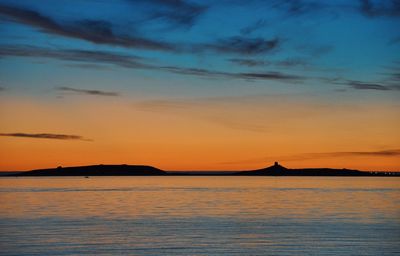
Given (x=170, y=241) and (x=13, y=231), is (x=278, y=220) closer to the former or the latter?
(x=170, y=241)

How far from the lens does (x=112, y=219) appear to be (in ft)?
211

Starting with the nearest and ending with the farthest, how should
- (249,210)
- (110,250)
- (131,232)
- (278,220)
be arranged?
(110,250), (131,232), (278,220), (249,210)

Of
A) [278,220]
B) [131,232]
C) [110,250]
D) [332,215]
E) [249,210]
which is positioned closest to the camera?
[110,250]

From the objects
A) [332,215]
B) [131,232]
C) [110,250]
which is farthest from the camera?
[332,215]

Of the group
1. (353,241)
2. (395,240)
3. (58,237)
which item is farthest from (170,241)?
(395,240)

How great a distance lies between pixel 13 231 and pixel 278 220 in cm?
2725

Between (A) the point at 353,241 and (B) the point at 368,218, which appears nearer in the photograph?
(A) the point at 353,241

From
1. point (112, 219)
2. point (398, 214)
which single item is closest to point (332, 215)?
point (398, 214)

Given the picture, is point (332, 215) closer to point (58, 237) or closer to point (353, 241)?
point (353, 241)

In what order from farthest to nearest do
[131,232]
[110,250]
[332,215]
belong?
[332,215], [131,232], [110,250]

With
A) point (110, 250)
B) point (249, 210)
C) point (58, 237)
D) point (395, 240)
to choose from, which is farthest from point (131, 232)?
point (249, 210)

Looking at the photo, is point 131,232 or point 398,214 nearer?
point 131,232

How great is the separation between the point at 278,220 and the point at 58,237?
25.1 meters

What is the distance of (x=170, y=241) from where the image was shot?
1806 inches
